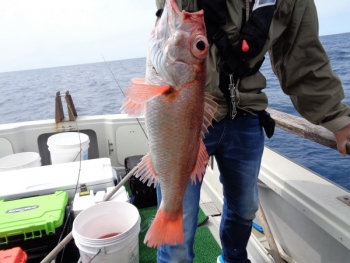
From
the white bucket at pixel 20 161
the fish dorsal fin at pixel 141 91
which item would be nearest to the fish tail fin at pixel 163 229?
the fish dorsal fin at pixel 141 91

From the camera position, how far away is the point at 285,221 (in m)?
2.37

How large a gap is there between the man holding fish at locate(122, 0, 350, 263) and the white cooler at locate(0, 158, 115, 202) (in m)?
1.48

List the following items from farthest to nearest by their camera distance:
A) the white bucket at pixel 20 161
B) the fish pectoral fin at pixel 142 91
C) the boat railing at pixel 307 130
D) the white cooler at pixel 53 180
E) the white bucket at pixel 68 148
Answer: the white bucket at pixel 68 148
the white bucket at pixel 20 161
the white cooler at pixel 53 180
the boat railing at pixel 307 130
the fish pectoral fin at pixel 142 91

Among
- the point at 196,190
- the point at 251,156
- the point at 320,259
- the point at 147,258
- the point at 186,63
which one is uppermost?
the point at 186,63

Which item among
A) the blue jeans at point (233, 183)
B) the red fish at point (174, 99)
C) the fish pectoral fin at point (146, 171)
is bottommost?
the blue jeans at point (233, 183)

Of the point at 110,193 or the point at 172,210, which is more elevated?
the point at 172,210

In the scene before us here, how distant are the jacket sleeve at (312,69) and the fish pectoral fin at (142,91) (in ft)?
3.30

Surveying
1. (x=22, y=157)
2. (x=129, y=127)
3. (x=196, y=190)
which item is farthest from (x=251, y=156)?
(x=22, y=157)

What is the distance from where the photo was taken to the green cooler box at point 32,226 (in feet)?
7.22

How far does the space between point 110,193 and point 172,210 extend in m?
1.48

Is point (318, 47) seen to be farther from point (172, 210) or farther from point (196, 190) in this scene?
point (172, 210)

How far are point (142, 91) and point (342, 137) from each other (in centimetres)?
128

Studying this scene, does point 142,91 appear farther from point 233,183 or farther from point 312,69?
point 312,69

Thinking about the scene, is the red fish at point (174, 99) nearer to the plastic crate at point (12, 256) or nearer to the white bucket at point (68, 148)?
the plastic crate at point (12, 256)
